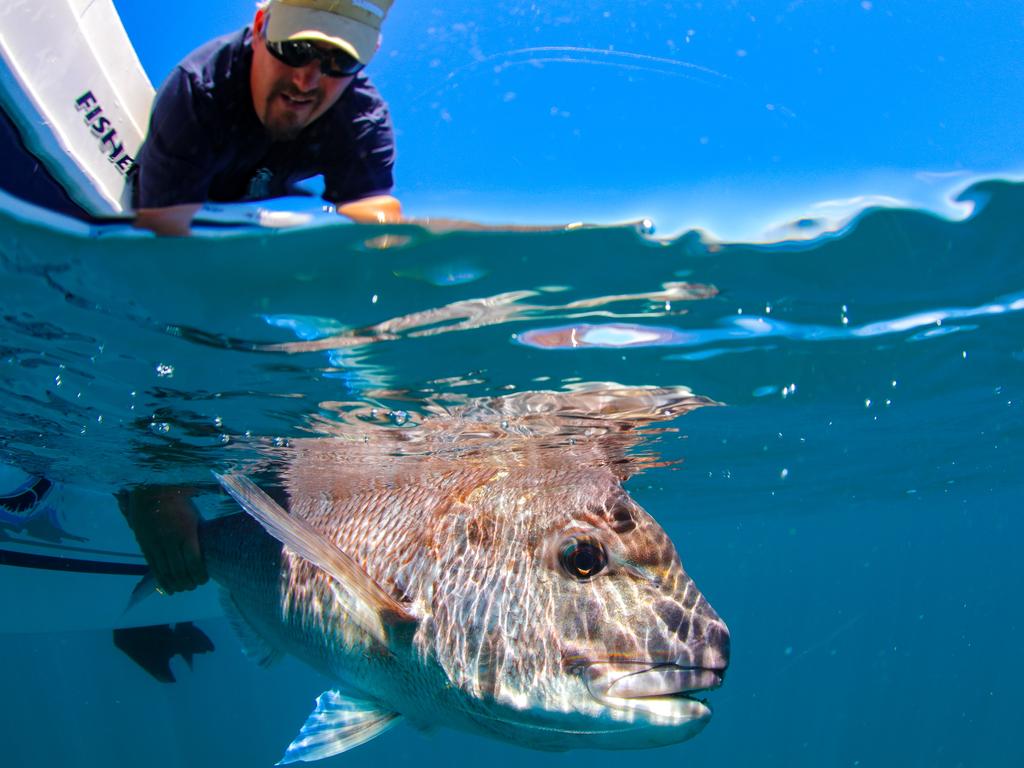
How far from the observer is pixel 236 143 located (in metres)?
3.40

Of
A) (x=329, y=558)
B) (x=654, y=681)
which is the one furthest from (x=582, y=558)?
(x=329, y=558)

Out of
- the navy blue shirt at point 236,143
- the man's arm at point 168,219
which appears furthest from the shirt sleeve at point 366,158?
the man's arm at point 168,219

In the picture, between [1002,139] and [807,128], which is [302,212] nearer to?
[807,128]

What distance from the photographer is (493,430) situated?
904cm

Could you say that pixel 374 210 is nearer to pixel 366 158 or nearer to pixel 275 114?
pixel 366 158

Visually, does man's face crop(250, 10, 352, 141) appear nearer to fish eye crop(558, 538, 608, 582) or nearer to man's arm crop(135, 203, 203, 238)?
man's arm crop(135, 203, 203, 238)

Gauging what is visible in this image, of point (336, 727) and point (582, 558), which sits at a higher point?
point (582, 558)

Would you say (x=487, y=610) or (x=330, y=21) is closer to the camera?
(x=330, y=21)

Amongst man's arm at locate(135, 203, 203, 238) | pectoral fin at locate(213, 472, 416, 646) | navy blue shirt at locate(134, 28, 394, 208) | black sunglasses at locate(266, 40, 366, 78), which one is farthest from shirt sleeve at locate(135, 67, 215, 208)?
pectoral fin at locate(213, 472, 416, 646)

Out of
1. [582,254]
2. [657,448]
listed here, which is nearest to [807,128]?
[582,254]

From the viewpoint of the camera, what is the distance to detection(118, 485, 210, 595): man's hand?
6.04 m

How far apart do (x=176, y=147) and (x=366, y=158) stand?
3.10 feet

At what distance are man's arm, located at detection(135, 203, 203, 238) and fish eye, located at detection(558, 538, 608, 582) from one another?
3.00m

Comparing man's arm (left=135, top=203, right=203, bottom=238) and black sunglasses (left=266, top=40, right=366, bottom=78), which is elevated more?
black sunglasses (left=266, top=40, right=366, bottom=78)
